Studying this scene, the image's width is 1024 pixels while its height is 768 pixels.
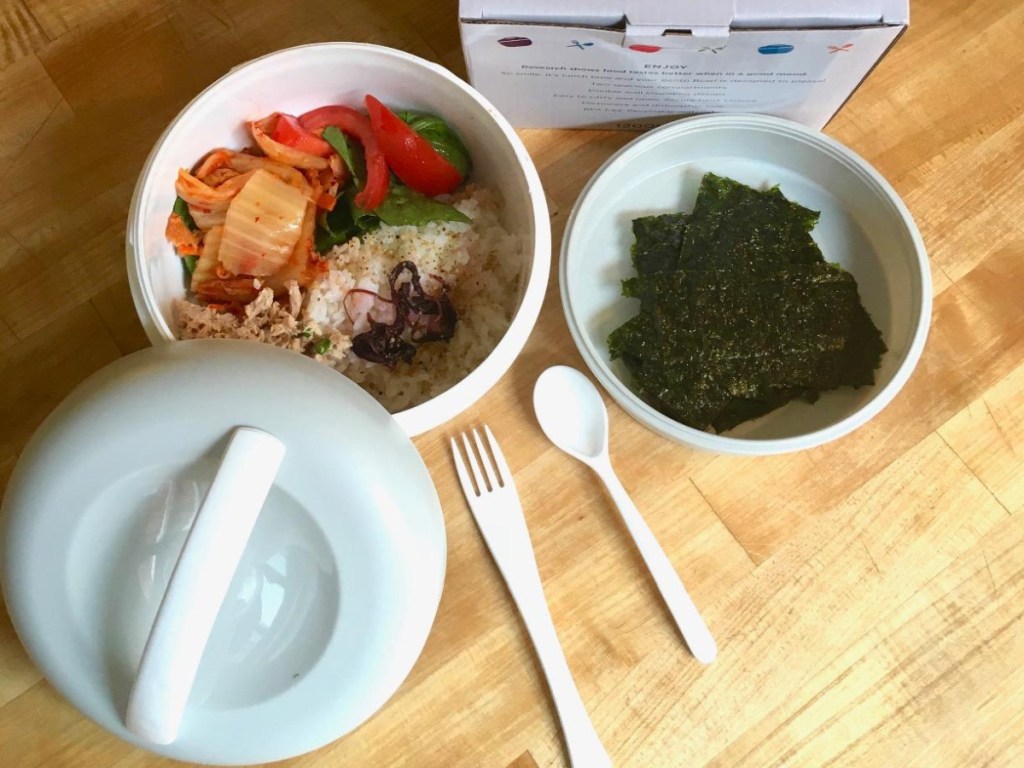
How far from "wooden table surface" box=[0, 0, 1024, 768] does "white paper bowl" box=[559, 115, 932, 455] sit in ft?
0.15

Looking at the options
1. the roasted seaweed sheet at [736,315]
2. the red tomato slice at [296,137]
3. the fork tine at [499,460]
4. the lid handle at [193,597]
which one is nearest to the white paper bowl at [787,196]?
the roasted seaweed sheet at [736,315]

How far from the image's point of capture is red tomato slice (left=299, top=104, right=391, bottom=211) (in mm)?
805

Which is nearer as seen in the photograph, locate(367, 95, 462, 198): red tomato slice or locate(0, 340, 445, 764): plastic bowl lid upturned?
locate(0, 340, 445, 764): plastic bowl lid upturned

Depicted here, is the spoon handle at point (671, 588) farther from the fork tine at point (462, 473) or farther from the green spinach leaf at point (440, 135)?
the green spinach leaf at point (440, 135)

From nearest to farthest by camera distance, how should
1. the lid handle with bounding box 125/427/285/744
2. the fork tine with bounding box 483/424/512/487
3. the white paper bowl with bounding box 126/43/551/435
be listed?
the lid handle with bounding box 125/427/285/744, the white paper bowl with bounding box 126/43/551/435, the fork tine with bounding box 483/424/512/487

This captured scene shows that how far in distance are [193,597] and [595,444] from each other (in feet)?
1.48

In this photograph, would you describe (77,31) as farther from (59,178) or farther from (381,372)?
(381,372)

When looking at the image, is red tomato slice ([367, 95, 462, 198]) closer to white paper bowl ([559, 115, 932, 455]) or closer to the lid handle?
white paper bowl ([559, 115, 932, 455])

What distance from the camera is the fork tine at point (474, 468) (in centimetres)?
79

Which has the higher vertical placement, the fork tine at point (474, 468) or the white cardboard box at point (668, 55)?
the white cardboard box at point (668, 55)

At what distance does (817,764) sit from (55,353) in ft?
3.09

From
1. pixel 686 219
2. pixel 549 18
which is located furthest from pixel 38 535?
pixel 686 219

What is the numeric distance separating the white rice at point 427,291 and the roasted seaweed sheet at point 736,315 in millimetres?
158

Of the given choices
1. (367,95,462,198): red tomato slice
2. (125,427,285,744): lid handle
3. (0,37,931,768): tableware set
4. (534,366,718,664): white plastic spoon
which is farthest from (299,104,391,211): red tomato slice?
(125,427,285,744): lid handle
